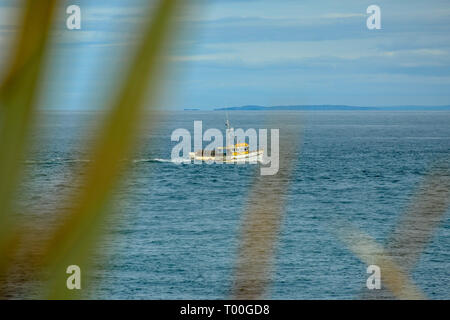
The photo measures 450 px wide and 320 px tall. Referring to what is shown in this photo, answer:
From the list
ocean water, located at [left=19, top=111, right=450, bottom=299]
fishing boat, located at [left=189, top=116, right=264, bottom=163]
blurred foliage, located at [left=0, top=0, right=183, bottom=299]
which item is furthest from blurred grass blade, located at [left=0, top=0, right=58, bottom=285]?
fishing boat, located at [left=189, top=116, right=264, bottom=163]

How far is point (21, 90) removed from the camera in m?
0.17

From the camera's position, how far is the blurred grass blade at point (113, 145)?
0.56 feet

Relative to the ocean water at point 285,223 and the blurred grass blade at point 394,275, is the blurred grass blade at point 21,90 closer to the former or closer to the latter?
the blurred grass blade at point 394,275

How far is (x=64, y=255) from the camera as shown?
18 centimetres

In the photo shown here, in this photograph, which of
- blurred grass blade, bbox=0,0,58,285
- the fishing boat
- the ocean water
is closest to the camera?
blurred grass blade, bbox=0,0,58,285

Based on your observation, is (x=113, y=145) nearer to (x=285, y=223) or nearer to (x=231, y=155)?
(x=285, y=223)

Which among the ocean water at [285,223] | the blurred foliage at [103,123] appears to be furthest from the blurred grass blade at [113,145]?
the ocean water at [285,223]

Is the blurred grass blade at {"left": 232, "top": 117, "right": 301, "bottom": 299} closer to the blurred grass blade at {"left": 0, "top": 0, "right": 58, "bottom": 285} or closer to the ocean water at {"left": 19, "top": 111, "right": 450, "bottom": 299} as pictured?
the blurred grass blade at {"left": 0, "top": 0, "right": 58, "bottom": 285}

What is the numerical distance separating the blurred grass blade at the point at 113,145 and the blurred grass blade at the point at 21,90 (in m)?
0.02

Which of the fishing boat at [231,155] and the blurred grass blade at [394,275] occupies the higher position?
the fishing boat at [231,155]

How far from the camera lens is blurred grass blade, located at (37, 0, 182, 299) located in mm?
172

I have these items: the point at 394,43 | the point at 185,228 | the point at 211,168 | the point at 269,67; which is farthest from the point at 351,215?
the point at 269,67

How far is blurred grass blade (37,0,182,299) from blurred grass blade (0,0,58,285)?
0.6 inches
